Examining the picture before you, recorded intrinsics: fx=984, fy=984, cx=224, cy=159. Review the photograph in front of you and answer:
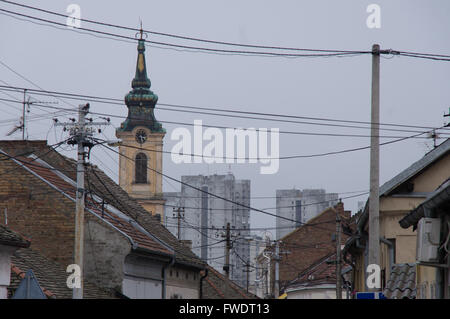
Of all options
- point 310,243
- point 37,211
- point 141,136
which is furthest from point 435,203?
point 141,136

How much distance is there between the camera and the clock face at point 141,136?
12019 cm

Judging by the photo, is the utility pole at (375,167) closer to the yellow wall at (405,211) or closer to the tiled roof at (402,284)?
the tiled roof at (402,284)

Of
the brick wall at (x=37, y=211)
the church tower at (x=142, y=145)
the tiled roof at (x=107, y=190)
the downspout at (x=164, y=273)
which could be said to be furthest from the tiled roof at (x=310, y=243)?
the brick wall at (x=37, y=211)

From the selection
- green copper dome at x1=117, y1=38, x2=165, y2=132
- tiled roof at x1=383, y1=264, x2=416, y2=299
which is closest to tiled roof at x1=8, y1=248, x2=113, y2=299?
tiled roof at x1=383, y1=264, x2=416, y2=299

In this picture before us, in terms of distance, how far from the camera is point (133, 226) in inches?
1559

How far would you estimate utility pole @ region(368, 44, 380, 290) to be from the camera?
21.2 meters

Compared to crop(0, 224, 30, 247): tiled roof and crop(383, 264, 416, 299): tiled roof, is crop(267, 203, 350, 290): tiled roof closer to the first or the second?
crop(0, 224, 30, 247): tiled roof

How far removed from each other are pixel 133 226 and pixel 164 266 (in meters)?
2.08

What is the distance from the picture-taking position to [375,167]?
2194 cm

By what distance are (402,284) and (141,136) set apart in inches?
3984

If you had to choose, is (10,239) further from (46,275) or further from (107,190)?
(107,190)

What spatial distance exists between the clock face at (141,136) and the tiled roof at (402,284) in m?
99.4
